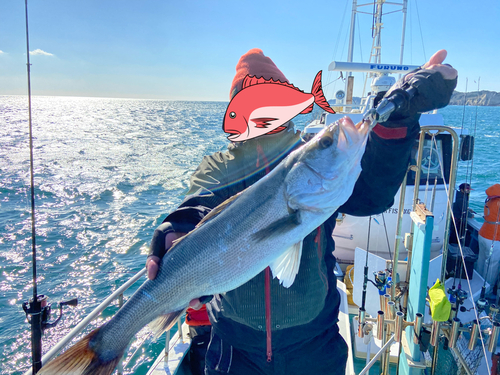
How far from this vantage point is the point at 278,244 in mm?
1989

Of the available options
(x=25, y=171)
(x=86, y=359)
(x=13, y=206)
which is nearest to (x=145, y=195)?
(x=13, y=206)

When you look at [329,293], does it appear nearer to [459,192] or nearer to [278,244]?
[278,244]

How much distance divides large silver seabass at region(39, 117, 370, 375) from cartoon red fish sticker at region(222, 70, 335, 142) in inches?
21.5

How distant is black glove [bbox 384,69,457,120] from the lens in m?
1.95

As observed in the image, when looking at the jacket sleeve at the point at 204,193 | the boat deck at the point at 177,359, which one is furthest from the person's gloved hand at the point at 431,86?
the boat deck at the point at 177,359

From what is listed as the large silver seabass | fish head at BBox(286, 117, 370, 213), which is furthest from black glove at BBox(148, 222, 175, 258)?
fish head at BBox(286, 117, 370, 213)

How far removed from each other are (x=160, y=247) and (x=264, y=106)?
4.17 ft

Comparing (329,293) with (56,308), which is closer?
(329,293)

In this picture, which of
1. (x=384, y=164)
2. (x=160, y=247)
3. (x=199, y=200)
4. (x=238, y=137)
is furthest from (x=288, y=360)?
(x=238, y=137)

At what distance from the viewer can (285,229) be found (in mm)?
1996

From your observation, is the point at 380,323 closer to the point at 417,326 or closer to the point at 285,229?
the point at 417,326

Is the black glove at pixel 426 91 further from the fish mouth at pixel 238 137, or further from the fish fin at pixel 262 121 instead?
the fish mouth at pixel 238 137

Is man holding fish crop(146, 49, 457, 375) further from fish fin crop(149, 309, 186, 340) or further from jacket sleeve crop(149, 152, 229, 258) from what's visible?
fish fin crop(149, 309, 186, 340)

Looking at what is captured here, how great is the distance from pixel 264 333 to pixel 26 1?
402 centimetres
